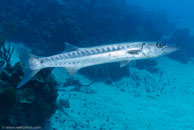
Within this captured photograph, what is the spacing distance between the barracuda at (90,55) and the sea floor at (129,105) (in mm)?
3938

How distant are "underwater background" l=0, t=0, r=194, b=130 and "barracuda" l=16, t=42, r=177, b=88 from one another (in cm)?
132

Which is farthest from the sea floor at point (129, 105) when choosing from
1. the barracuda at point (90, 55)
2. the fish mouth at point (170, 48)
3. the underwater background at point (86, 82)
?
the fish mouth at point (170, 48)

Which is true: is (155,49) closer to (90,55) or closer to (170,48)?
(170,48)

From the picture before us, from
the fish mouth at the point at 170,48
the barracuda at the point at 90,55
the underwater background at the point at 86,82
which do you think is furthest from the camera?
the underwater background at the point at 86,82

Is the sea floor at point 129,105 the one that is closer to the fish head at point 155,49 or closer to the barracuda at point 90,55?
the barracuda at point 90,55

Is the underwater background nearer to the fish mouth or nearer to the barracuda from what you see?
the fish mouth

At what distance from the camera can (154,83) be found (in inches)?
699

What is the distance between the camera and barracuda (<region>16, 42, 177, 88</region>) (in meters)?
5.47

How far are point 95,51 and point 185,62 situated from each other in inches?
966

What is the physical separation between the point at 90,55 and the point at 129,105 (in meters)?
7.67

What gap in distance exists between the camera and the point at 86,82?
51.2ft

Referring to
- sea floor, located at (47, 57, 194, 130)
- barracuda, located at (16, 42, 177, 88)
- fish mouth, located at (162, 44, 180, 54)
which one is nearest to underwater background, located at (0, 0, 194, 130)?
sea floor, located at (47, 57, 194, 130)

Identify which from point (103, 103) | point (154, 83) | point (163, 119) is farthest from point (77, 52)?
point (154, 83)

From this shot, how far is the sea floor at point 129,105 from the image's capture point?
31.5 ft
